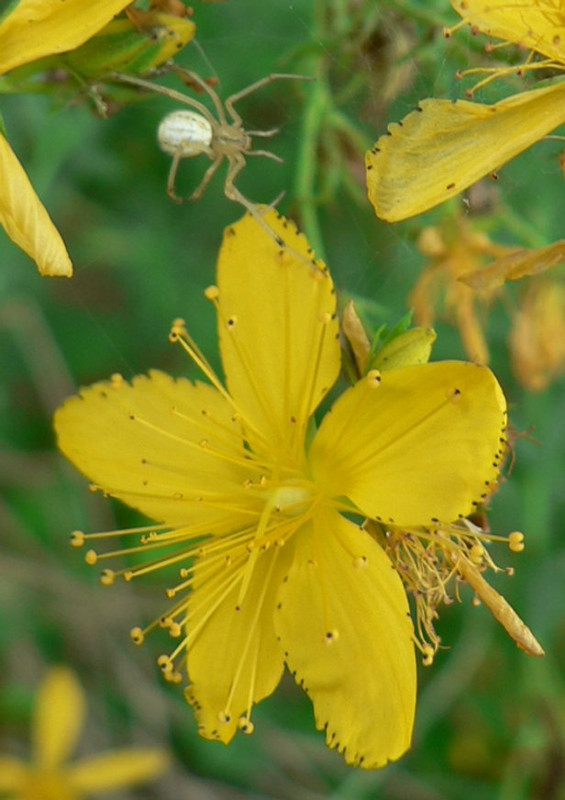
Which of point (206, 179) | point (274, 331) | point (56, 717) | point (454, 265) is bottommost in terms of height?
point (56, 717)

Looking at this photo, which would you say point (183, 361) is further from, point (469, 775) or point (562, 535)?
point (469, 775)

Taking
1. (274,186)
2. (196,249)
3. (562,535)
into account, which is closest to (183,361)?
(196,249)

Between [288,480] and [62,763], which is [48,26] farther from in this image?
[62,763]

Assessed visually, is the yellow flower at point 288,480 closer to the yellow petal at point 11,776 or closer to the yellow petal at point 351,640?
the yellow petal at point 351,640

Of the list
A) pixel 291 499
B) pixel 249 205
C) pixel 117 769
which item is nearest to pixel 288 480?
pixel 291 499

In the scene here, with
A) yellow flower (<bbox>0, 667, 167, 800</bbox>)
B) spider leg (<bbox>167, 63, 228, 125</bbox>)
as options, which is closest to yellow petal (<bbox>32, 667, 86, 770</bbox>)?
yellow flower (<bbox>0, 667, 167, 800</bbox>)
